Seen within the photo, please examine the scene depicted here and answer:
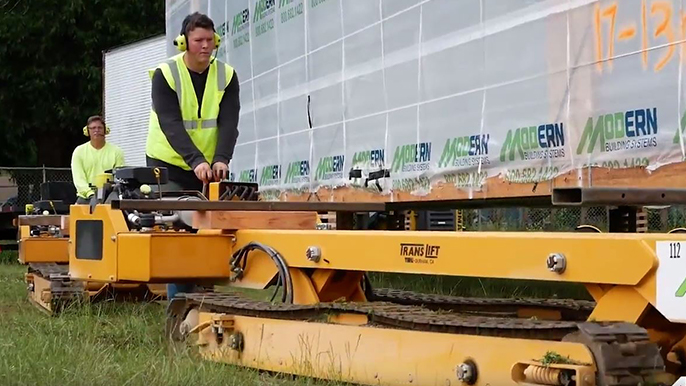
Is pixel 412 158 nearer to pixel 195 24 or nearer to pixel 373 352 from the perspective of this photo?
pixel 195 24

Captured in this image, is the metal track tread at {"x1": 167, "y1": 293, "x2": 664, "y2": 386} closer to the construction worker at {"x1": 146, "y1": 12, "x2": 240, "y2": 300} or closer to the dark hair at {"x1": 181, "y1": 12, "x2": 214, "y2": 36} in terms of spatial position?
the construction worker at {"x1": 146, "y1": 12, "x2": 240, "y2": 300}

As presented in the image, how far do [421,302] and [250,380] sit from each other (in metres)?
1.65

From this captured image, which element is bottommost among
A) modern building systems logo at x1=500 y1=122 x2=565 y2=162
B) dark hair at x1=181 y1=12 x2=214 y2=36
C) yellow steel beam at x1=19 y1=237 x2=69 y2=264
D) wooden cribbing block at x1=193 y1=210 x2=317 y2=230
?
yellow steel beam at x1=19 y1=237 x2=69 y2=264

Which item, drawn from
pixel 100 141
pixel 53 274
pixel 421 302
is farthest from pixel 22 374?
pixel 100 141

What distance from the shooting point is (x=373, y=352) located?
4.56 m

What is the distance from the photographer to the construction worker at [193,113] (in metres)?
6.34

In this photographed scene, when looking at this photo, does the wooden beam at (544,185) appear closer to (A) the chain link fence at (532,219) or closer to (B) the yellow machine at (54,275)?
(B) the yellow machine at (54,275)

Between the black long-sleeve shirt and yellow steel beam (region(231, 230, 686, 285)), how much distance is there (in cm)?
114

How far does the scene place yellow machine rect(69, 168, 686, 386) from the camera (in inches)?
142

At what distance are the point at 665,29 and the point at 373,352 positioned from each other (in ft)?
8.08

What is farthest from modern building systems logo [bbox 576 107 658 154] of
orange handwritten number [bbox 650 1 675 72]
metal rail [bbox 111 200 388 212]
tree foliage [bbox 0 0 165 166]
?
tree foliage [bbox 0 0 165 166]

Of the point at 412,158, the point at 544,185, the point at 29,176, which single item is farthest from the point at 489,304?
the point at 29,176

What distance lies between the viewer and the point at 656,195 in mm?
4180

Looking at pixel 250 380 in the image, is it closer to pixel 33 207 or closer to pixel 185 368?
pixel 185 368
